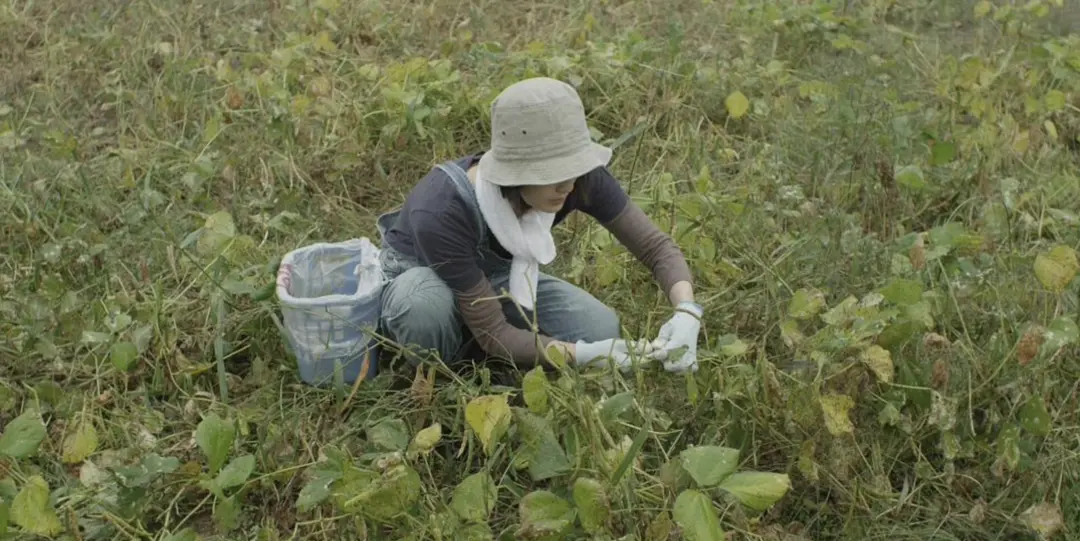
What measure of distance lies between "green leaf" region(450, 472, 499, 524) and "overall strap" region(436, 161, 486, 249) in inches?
19.1

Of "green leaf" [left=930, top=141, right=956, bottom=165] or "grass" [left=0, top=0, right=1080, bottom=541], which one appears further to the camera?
"green leaf" [left=930, top=141, right=956, bottom=165]

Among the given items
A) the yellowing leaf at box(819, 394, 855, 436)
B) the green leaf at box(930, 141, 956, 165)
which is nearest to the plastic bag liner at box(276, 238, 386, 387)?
the yellowing leaf at box(819, 394, 855, 436)

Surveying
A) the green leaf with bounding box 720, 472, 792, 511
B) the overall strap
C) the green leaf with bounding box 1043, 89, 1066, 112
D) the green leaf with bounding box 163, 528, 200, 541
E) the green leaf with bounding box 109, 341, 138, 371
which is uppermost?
the overall strap

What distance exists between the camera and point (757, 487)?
1378mm

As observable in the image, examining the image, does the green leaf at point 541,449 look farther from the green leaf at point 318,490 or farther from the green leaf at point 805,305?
the green leaf at point 805,305

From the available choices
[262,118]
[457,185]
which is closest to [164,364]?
[457,185]

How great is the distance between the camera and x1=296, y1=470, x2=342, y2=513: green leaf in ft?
4.91

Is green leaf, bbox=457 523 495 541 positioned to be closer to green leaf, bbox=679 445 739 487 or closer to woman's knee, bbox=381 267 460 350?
green leaf, bbox=679 445 739 487

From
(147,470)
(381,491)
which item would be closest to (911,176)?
(381,491)

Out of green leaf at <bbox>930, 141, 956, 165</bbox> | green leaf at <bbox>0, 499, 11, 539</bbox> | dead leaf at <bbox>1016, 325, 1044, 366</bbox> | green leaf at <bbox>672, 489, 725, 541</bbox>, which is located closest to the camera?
green leaf at <bbox>672, 489, 725, 541</bbox>

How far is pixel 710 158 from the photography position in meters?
2.80

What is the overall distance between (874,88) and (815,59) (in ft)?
1.28

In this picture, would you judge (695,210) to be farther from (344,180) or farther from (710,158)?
(344,180)

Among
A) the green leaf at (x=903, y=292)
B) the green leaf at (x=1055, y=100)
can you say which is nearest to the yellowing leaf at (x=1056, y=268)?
the green leaf at (x=903, y=292)
